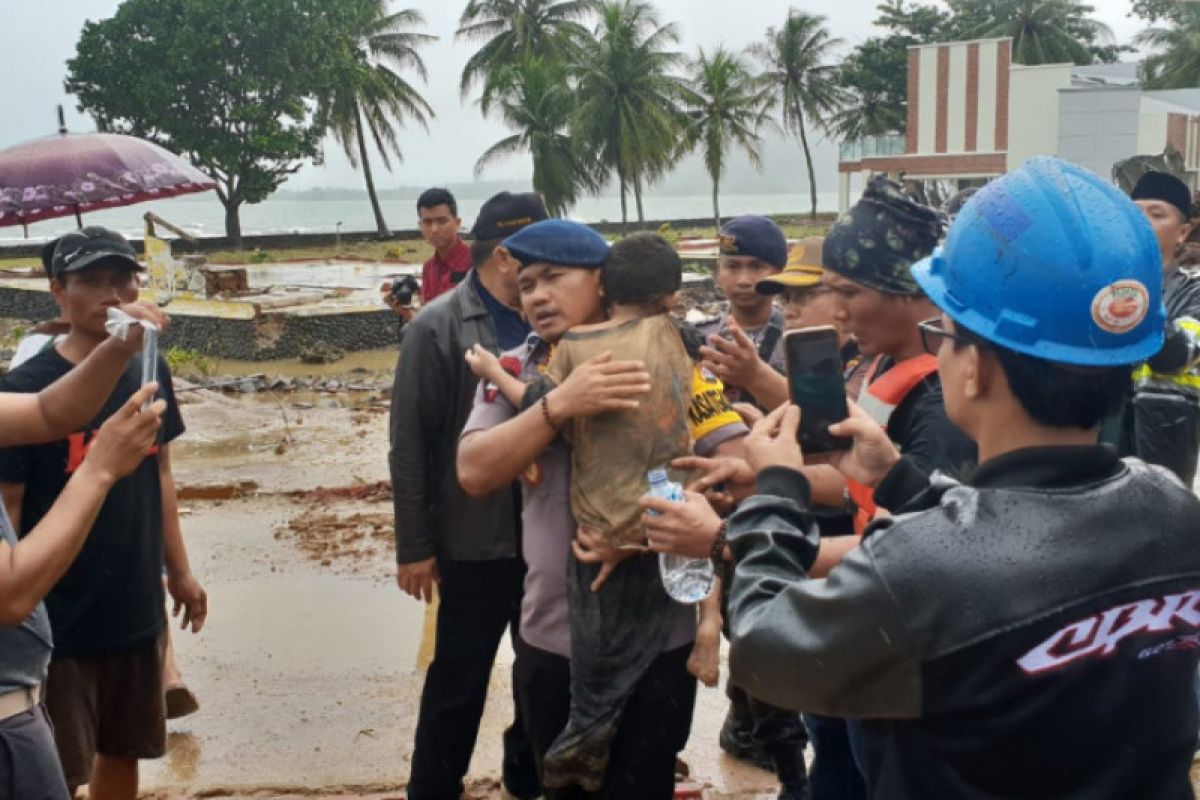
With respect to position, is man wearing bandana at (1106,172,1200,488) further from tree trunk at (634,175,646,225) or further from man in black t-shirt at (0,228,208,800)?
tree trunk at (634,175,646,225)

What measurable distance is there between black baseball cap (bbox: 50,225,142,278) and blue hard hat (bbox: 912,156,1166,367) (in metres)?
2.68

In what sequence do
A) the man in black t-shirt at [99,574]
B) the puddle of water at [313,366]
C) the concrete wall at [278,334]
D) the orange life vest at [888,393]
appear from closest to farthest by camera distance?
the orange life vest at [888,393]
the man in black t-shirt at [99,574]
the puddle of water at [313,366]
the concrete wall at [278,334]

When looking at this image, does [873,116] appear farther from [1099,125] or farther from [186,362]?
[186,362]

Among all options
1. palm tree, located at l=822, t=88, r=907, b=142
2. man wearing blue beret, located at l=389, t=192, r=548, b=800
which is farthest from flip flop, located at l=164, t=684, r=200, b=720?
palm tree, located at l=822, t=88, r=907, b=142

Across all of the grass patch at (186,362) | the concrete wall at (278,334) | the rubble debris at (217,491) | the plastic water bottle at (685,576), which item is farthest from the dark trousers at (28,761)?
the concrete wall at (278,334)

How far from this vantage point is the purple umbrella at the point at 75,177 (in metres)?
4.38

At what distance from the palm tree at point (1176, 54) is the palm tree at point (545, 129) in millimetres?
27244

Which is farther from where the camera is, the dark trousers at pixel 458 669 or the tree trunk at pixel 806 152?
the tree trunk at pixel 806 152

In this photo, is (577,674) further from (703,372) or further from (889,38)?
(889,38)

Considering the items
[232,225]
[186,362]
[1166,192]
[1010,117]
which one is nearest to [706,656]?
[1166,192]

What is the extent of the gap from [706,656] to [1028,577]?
5.25 ft

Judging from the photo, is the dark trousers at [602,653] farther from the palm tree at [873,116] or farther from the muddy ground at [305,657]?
the palm tree at [873,116]

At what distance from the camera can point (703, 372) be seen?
3.08m

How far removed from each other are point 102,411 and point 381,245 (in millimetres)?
40871
